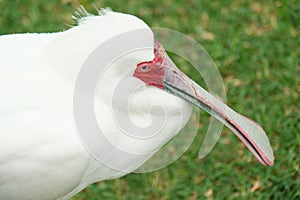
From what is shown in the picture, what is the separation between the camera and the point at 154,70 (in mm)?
3078

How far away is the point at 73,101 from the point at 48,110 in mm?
107

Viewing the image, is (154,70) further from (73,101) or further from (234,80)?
(234,80)

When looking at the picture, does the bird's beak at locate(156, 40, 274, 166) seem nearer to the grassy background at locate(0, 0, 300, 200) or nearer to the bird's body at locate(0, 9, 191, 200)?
the bird's body at locate(0, 9, 191, 200)

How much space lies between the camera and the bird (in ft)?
9.77

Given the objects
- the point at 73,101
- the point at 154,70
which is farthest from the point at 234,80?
the point at 73,101

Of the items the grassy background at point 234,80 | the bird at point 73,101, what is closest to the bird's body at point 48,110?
the bird at point 73,101

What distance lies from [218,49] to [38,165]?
6.64ft

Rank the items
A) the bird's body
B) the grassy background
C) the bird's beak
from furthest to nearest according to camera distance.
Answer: the grassy background → the bird's beak → the bird's body

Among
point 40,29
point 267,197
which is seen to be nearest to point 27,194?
point 267,197

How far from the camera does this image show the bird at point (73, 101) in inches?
117

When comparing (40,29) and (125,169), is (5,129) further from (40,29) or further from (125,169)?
(40,29)

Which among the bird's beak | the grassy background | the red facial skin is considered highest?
the red facial skin

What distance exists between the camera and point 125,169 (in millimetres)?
3326

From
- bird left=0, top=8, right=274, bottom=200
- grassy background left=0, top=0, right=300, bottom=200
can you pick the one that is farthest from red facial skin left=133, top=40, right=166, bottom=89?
grassy background left=0, top=0, right=300, bottom=200
